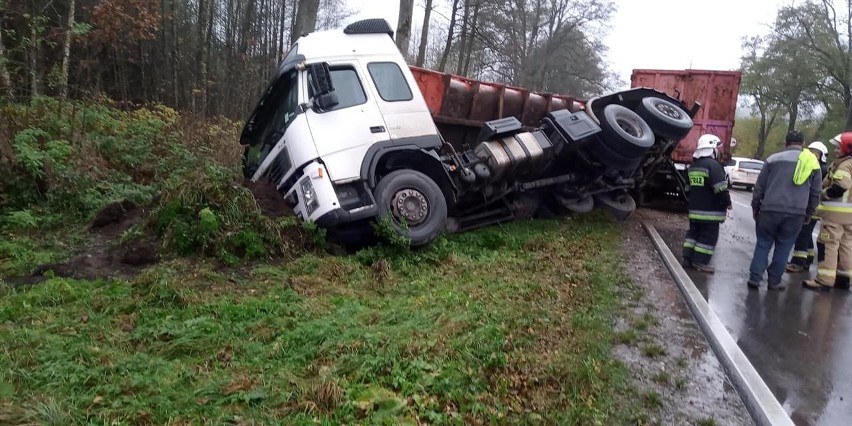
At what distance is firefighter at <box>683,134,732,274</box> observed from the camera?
265 inches

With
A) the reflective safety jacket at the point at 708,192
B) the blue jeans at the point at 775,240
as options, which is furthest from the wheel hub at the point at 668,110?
the blue jeans at the point at 775,240

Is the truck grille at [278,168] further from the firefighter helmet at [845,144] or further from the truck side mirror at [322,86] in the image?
the firefighter helmet at [845,144]

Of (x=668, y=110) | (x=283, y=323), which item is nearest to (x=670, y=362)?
(x=283, y=323)

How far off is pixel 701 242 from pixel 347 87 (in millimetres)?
4352

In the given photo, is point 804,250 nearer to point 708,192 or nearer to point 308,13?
point 708,192

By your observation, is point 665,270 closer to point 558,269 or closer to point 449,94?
point 558,269

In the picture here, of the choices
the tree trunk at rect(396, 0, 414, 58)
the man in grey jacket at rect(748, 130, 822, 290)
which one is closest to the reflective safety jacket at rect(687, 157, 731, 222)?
the man in grey jacket at rect(748, 130, 822, 290)

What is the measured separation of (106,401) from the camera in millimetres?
2951

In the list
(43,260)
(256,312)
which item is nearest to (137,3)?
(43,260)

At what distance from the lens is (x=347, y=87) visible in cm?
666

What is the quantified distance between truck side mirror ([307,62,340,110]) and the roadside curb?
401 cm

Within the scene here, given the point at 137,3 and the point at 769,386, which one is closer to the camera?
the point at 769,386

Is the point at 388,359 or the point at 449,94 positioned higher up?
the point at 449,94

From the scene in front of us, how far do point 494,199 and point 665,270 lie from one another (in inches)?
90.5
